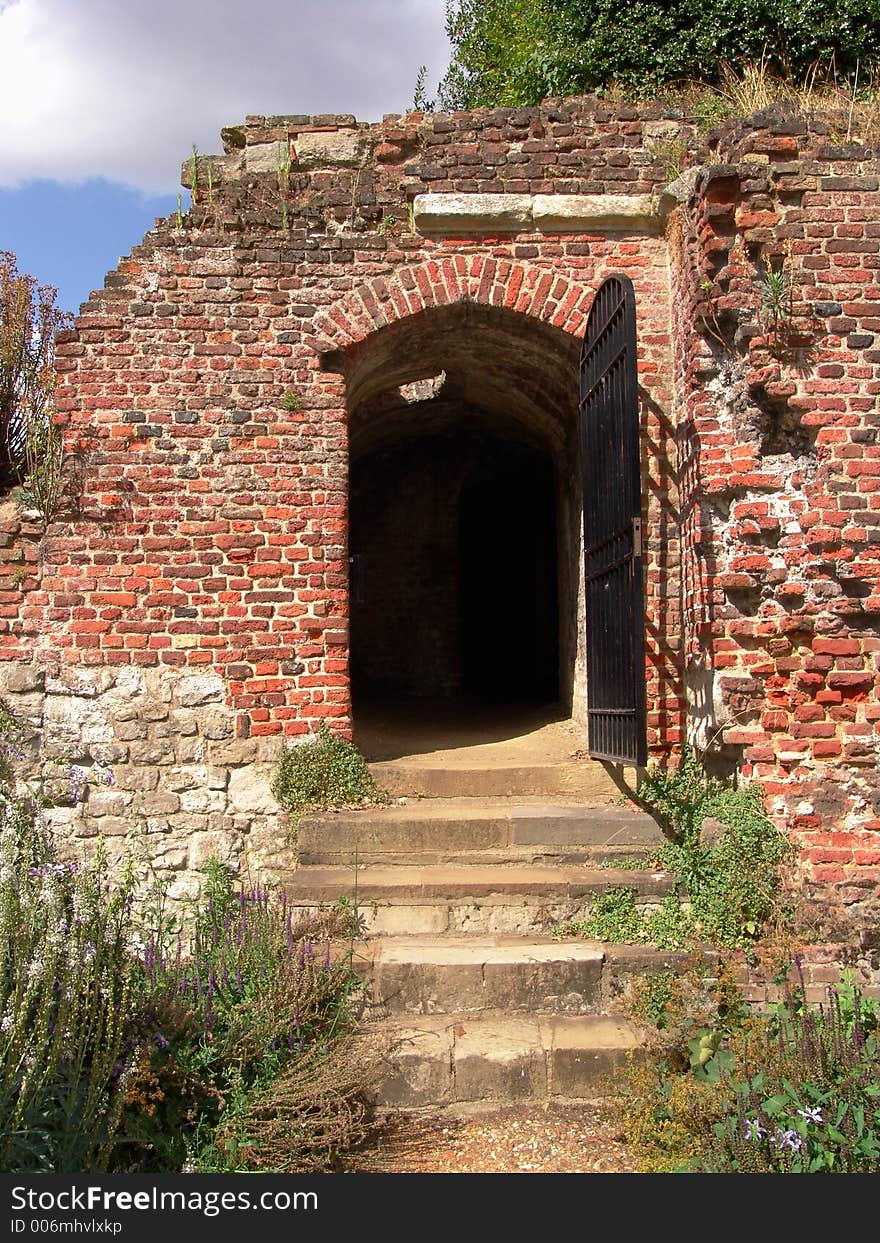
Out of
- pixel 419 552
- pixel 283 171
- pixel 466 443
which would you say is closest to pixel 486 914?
pixel 283 171

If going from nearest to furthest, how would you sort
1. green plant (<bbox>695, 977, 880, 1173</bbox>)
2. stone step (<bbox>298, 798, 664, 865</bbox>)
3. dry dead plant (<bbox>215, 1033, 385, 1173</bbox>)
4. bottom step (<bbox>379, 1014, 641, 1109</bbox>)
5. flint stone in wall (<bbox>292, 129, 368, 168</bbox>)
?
green plant (<bbox>695, 977, 880, 1173</bbox>) → dry dead plant (<bbox>215, 1033, 385, 1173</bbox>) → bottom step (<bbox>379, 1014, 641, 1109</bbox>) → stone step (<bbox>298, 798, 664, 865</bbox>) → flint stone in wall (<bbox>292, 129, 368, 168</bbox>)

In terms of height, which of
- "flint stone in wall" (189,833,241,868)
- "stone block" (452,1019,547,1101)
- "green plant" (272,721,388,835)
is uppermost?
"green plant" (272,721,388,835)

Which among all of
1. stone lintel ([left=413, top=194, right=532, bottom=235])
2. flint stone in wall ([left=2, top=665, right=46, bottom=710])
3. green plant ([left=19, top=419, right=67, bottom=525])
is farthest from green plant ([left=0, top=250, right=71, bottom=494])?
stone lintel ([left=413, top=194, right=532, bottom=235])

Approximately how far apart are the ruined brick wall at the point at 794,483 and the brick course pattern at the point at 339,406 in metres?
0.02

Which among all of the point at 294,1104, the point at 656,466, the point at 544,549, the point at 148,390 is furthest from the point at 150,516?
the point at 544,549

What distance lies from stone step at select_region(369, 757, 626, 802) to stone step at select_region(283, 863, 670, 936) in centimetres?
110

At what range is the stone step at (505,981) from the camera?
4836 millimetres

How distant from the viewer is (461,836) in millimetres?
5891

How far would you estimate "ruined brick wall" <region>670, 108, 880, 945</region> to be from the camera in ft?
18.2

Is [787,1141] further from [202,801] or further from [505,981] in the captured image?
[202,801]

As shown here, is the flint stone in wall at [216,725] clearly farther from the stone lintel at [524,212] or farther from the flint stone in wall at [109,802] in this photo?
the stone lintel at [524,212]

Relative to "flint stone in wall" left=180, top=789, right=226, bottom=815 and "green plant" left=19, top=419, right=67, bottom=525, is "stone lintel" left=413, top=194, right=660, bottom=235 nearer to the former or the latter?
"green plant" left=19, top=419, right=67, bottom=525

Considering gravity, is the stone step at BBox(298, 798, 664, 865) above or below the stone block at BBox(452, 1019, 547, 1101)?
above

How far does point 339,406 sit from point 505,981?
385 centimetres
